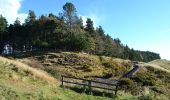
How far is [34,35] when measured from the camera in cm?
11631

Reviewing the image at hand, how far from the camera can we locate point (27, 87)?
2731cm

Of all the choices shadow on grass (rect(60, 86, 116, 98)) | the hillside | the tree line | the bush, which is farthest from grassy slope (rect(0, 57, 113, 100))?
the tree line

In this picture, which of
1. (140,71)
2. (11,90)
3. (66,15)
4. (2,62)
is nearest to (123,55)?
(66,15)

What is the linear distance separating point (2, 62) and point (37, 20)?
282ft

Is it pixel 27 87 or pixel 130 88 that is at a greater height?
pixel 27 87

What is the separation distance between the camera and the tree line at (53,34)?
10628 centimetres

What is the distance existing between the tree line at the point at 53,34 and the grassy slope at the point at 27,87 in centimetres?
7010

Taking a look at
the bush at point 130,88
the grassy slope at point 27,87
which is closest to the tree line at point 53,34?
the bush at point 130,88

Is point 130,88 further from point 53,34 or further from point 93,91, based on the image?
point 53,34

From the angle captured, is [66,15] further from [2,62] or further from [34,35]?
[2,62]

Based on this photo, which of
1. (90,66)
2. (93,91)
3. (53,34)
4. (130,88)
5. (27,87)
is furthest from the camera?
(53,34)

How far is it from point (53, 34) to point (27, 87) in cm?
8534

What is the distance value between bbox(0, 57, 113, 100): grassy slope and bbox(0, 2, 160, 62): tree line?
7010cm

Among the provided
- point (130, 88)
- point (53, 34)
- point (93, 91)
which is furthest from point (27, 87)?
point (53, 34)
